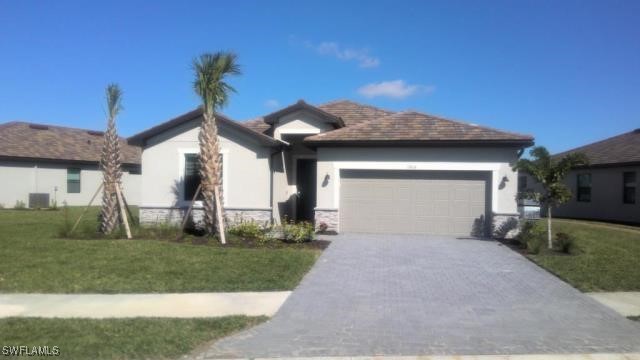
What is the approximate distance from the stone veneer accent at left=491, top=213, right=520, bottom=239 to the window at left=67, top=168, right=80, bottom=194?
2354 cm

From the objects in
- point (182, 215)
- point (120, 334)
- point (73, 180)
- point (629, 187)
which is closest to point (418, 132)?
point (182, 215)

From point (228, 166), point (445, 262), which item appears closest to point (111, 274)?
point (445, 262)

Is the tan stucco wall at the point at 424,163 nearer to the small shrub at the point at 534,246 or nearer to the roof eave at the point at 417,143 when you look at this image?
the roof eave at the point at 417,143

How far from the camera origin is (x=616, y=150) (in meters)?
26.6

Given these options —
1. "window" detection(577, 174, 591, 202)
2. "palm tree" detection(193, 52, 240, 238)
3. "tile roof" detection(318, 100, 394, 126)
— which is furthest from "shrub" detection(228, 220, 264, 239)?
"window" detection(577, 174, 591, 202)

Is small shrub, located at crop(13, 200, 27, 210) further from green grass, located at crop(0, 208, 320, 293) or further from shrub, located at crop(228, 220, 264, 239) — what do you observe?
shrub, located at crop(228, 220, 264, 239)

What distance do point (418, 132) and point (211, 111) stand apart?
649cm

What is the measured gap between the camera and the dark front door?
2103cm

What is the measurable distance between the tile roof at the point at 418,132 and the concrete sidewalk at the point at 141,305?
8806mm

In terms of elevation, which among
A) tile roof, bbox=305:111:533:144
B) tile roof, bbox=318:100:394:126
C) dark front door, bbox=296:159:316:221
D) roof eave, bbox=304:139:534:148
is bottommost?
dark front door, bbox=296:159:316:221

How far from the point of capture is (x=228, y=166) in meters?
18.1

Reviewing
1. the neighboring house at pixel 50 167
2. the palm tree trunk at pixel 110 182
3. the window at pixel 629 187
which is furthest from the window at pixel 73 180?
the window at pixel 629 187

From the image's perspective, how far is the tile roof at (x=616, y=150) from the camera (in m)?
24.6

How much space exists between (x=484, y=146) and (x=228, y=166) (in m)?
8.34
